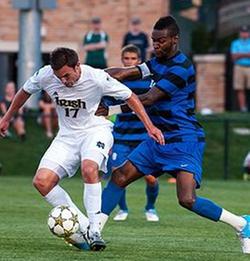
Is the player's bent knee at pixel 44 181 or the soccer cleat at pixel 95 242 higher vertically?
the player's bent knee at pixel 44 181

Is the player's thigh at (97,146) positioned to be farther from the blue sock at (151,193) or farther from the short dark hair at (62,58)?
the blue sock at (151,193)

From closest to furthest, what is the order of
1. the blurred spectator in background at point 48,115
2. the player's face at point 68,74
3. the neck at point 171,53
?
the player's face at point 68,74 < the neck at point 171,53 < the blurred spectator in background at point 48,115

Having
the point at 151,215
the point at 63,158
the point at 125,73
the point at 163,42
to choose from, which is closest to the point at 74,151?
the point at 63,158

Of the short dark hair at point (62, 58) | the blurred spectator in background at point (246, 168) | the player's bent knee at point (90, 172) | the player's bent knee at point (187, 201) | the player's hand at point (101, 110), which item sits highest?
the short dark hair at point (62, 58)

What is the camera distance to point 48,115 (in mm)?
24812

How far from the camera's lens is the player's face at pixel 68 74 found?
1092 cm

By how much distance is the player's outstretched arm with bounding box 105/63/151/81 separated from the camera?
37.8ft

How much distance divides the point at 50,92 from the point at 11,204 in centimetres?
601

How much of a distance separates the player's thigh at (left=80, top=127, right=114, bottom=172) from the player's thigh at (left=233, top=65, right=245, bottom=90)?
15.6 metres

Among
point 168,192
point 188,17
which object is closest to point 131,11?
point 188,17

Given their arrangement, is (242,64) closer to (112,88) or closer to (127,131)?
(127,131)

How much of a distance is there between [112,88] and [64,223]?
4.23 feet

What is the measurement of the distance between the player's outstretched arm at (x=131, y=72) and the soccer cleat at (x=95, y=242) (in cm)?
153

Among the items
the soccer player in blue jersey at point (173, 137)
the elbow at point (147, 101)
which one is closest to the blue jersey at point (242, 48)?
the soccer player in blue jersey at point (173, 137)
